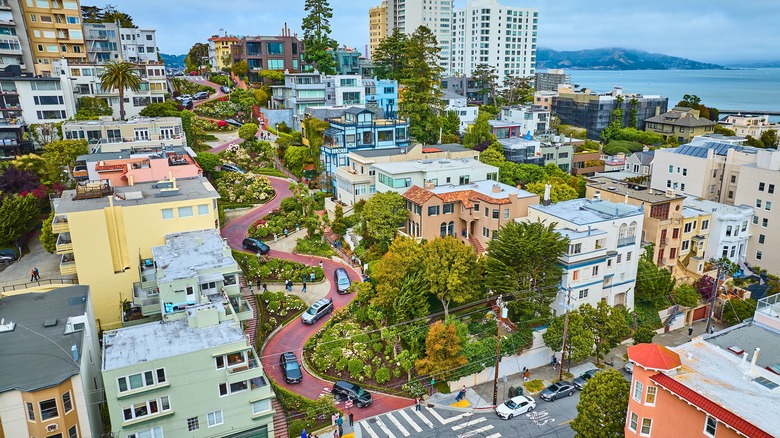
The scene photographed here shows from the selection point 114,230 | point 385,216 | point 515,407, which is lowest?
point 515,407

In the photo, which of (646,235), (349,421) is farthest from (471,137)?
(349,421)

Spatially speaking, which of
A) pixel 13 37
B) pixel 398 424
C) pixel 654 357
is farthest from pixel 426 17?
pixel 654 357

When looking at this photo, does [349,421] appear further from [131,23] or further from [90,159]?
[131,23]

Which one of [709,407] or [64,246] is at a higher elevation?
[64,246]

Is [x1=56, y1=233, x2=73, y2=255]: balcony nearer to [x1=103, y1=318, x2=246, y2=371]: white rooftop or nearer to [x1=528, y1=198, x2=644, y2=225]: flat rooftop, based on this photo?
[x1=103, y1=318, x2=246, y2=371]: white rooftop

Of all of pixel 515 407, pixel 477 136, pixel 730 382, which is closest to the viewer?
pixel 730 382

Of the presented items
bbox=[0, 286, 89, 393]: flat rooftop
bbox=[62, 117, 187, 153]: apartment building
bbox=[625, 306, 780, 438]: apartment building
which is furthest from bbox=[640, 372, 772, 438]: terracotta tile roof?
bbox=[62, 117, 187, 153]: apartment building

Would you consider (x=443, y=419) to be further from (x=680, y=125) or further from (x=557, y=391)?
(x=680, y=125)

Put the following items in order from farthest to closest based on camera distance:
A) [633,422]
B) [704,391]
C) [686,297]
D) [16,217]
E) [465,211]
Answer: [465,211], [686,297], [16,217], [633,422], [704,391]
